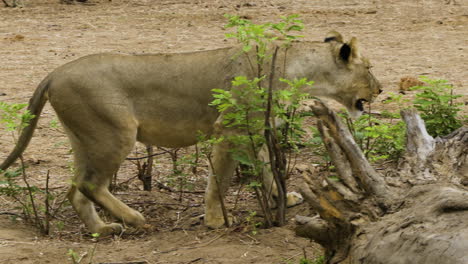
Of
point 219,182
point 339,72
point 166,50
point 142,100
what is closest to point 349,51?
point 339,72

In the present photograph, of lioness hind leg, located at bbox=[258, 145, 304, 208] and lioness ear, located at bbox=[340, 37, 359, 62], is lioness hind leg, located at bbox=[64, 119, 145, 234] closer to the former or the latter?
lioness hind leg, located at bbox=[258, 145, 304, 208]

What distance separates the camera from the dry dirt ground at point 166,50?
15.7ft

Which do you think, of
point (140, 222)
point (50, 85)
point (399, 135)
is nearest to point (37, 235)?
point (140, 222)

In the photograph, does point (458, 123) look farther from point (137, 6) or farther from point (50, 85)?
point (137, 6)

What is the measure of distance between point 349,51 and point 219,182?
140cm

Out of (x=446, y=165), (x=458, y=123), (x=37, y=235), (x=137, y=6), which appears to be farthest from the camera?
(x=137, y=6)

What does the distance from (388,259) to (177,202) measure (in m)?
2.79

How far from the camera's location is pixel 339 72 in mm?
5730

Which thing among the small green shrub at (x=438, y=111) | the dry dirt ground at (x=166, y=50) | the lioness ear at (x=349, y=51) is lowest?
the dry dirt ground at (x=166, y=50)

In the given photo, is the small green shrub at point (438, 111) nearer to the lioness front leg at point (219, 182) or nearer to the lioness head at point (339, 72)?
the lioness head at point (339, 72)

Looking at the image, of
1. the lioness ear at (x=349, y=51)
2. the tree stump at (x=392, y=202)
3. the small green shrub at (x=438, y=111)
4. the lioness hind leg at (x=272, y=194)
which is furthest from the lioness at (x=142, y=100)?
the tree stump at (x=392, y=202)

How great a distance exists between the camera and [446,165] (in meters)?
4.16

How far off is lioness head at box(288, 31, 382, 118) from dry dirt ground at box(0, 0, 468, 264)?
34.4 inches

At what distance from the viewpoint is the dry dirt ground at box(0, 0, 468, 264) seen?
478 centimetres
